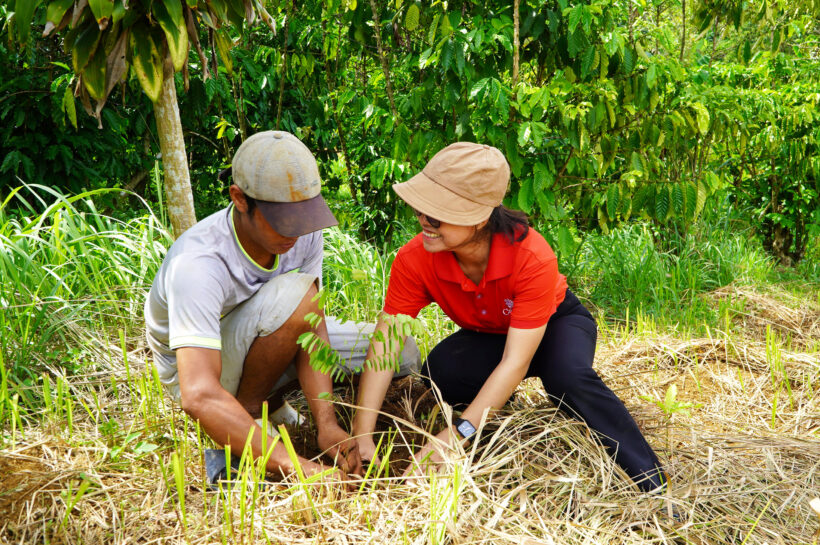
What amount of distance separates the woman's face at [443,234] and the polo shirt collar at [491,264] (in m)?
0.12

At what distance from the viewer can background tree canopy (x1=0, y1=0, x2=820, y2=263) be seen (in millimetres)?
2967

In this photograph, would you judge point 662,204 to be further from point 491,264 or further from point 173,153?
point 173,153

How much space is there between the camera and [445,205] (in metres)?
1.92

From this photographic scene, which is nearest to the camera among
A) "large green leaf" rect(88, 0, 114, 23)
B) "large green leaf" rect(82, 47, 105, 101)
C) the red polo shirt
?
the red polo shirt

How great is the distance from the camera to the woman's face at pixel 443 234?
1960 mm

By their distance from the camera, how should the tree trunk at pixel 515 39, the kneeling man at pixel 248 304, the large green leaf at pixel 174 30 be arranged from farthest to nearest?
1. the tree trunk at pixel 515 39
2. the large green leaf at pixel 174 30
3. the kneeling man at pixel 248 304

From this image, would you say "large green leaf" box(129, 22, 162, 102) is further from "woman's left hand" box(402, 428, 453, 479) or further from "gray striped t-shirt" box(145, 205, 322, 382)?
"woman's left hand" box(402, 428, 453, 479)

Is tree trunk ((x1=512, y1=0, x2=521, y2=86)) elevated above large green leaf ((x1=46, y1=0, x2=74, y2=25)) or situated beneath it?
situated beneath

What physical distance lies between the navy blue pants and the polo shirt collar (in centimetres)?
30

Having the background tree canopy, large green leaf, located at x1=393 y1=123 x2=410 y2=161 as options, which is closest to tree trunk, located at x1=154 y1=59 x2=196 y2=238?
the background tree canopy

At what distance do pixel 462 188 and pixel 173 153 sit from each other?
1.61 meters

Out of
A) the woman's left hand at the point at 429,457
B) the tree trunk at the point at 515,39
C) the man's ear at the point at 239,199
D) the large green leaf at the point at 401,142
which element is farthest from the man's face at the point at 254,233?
the tree trunk at the point at 515,39

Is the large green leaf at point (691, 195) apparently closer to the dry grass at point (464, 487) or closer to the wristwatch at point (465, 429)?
the dry grass at point (464, 487)

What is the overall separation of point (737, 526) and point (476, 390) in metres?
0.91
